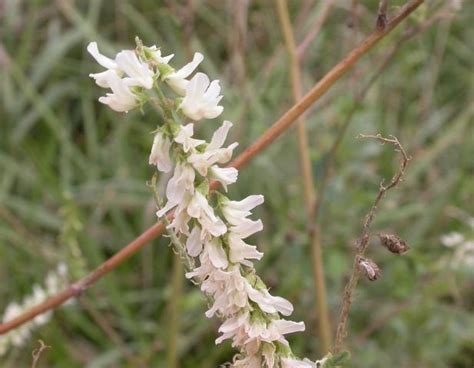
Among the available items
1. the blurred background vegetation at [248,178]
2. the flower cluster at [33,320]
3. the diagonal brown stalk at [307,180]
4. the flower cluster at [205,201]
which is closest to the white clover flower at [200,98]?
the flower cluster at [205,201]

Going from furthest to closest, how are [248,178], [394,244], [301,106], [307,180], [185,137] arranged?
[248,178]
[307,180]
[301,106]
[394,244]
[185,137]

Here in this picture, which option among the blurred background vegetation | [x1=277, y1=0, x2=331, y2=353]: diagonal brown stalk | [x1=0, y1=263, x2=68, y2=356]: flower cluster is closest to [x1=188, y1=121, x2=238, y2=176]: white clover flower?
the blurred background vegetation

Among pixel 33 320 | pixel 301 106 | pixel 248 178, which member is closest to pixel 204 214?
pixel 301 106

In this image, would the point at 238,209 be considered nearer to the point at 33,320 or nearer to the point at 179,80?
the point at 179,80

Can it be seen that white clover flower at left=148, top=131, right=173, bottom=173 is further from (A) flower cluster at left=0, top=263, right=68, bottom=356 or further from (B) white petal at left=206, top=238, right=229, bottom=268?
(A) flower cluster at left=0, top=263, right=68, bottom=356

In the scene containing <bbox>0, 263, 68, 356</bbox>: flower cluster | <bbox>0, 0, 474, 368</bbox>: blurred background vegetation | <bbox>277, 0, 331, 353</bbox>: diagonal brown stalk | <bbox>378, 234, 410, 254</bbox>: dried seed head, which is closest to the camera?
<bbox>378, 234, 410, 254</bbox>: dried seed head

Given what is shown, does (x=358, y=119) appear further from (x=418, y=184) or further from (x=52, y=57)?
(x=52, y=57)
